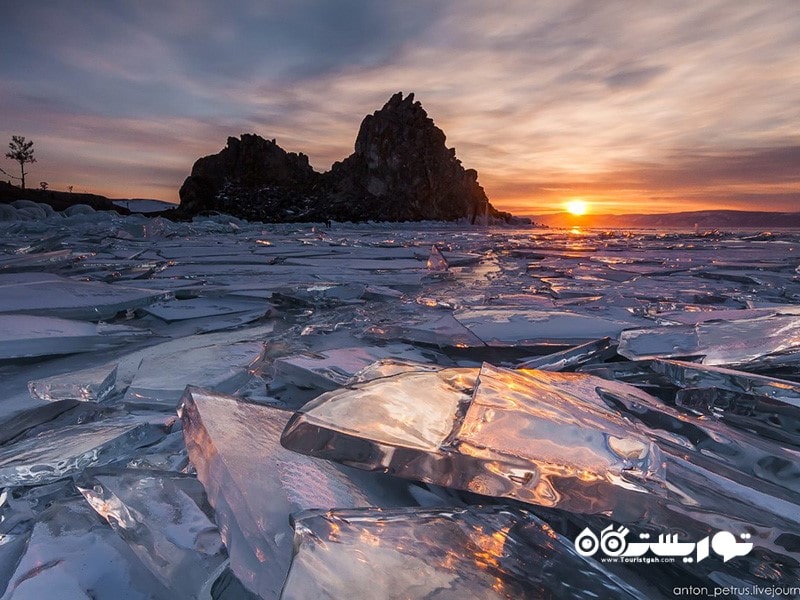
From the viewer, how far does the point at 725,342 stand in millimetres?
1311

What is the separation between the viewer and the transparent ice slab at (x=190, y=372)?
1.12 m

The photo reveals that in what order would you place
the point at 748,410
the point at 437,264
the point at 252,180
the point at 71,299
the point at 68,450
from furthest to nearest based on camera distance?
the point at 252,180, the point at 437,264, the point at 71,299, the point at 748,410, the point at 68,450

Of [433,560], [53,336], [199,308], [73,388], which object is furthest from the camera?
[199,308]

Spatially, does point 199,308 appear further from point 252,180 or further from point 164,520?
point 252,180

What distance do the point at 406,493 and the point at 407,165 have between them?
68.4 m

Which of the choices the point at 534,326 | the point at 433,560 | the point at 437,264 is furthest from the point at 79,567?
the point at 437,264

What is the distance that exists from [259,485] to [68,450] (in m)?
0.50

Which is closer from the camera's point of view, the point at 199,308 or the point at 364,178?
the point at 199,308

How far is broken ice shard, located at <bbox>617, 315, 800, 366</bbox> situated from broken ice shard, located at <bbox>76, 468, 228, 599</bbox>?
1113 millimetres

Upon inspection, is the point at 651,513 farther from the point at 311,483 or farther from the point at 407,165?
the point at 407,165

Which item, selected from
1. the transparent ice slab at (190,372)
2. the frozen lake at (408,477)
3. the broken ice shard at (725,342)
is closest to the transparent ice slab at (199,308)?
the transparent ice slab at (190,372)

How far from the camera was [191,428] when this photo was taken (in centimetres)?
71

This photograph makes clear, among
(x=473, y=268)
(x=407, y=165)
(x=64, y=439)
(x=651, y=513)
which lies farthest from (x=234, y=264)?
(x=407, y=165)

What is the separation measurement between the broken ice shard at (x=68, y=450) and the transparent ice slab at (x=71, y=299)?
1.29 m
